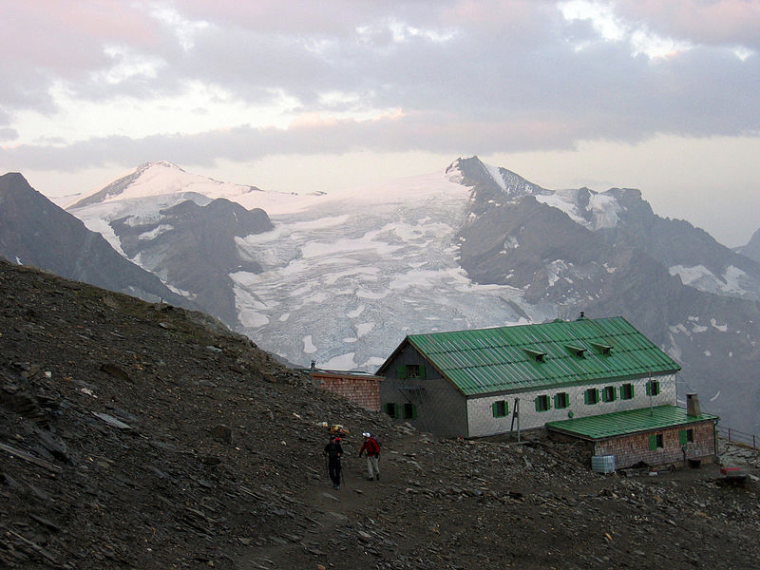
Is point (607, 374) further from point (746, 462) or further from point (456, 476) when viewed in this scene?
point (456, 476)

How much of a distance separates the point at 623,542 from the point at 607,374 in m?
24.0

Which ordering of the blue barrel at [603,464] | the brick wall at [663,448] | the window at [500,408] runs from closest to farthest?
the blue barrel at [603,464] → the brick wall at [663,448] → the window at [500,408]

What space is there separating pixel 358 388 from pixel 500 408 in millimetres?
6499

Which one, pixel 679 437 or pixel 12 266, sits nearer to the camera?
pixel 12 266

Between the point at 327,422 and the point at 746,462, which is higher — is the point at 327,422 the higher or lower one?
the higher one

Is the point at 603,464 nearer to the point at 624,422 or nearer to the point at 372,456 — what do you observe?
the point at 624,422

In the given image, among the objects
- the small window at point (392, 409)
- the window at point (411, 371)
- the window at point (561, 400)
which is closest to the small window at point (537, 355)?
the window at point (561, 400)

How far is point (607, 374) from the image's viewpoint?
1955 inches

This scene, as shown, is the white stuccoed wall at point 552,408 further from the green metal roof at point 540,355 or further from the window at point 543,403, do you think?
the green metal roof at point 540,355

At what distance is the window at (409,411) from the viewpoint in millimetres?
47094

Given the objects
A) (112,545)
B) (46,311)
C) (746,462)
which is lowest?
(746,462)

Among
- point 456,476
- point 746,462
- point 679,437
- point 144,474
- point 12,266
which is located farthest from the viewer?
point 746,462

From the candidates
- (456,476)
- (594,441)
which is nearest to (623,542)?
(456,476)

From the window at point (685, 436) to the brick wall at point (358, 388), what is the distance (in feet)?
48.1
